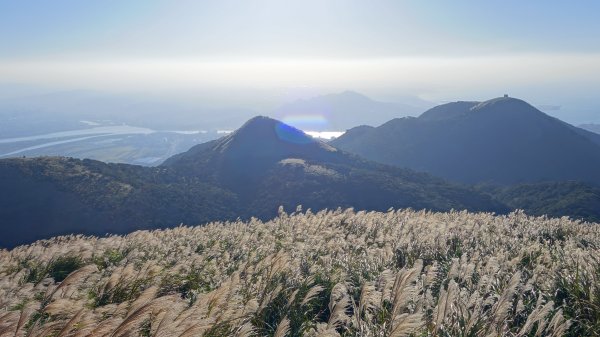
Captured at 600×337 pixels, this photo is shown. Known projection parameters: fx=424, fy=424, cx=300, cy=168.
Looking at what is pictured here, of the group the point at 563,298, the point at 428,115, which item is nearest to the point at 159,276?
the point at 563,298

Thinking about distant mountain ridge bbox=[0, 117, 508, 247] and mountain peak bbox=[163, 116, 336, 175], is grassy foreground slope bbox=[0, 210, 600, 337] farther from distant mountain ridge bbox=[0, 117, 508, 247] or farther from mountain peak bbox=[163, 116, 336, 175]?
mountain peak bbox=[163, 116, 336, 175]

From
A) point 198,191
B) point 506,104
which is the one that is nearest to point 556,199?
point 198,191

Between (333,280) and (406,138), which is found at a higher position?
(333,280)

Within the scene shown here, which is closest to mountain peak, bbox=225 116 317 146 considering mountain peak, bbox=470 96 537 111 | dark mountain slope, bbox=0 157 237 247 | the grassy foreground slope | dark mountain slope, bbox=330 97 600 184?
dark mountain slope, bbox=330 97 600 184

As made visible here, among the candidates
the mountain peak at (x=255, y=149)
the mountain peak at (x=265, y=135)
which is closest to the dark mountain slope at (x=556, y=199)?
the mountain peak at (x=255, y=149)

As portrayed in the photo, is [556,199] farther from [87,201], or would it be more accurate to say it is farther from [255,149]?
[87,201]

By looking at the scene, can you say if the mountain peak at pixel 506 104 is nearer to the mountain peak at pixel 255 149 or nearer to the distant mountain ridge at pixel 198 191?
the mountain peak at pixel 255 149

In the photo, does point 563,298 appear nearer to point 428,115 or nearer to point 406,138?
point 406,138
